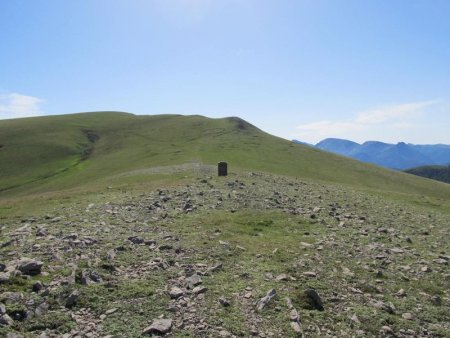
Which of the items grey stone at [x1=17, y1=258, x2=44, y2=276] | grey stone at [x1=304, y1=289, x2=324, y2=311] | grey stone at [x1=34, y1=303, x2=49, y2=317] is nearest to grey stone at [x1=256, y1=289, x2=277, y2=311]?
grey stone at [x1=304, y1=289, x2=324, y2=311]

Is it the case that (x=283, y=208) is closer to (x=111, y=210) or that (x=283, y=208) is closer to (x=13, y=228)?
(x=111, y=210)

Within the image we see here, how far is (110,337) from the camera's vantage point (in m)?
9.36

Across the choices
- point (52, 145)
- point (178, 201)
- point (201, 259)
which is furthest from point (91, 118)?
point (201, 259)

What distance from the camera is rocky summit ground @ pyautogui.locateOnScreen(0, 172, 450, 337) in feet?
34.3

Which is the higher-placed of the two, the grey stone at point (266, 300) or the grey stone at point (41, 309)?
the grey stone at point (41, 309)

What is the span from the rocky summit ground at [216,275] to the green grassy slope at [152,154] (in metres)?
43.1

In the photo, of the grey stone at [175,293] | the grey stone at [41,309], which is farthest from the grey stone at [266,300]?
the grey stone at [41,309]

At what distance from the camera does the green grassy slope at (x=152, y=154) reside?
77.1 m

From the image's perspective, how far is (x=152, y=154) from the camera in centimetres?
8981

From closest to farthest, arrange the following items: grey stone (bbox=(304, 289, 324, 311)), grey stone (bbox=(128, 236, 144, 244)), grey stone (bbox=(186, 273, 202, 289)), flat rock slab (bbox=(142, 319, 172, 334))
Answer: flat rock slab (bbox=(142, 319, 172, 334)) < grey stone (bbox=(304, 289, 324, 311)) < grey stone (bbox=(186, 273, 202, 289)) < grey stone (bbox=(128, 236, 144, 244))

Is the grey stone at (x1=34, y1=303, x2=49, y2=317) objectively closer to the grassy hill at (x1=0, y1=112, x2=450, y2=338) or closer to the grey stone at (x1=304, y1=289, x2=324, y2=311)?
the grassy hill at (x1=0, y1=112, x2=450, y2=338)

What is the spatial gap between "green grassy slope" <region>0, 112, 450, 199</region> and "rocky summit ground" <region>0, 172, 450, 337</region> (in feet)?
141

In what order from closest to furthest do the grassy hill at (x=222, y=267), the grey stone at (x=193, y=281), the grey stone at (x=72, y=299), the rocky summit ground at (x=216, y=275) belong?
the rocky summit ground at (x=216, y=275)
the grassy hill at (x=222, y=267)
the grey stone at (x=72, y=299)
the grey stone at (x=193, y=281)

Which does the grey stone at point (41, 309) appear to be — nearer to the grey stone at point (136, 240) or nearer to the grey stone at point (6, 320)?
the grey stone at point (6, 320)
